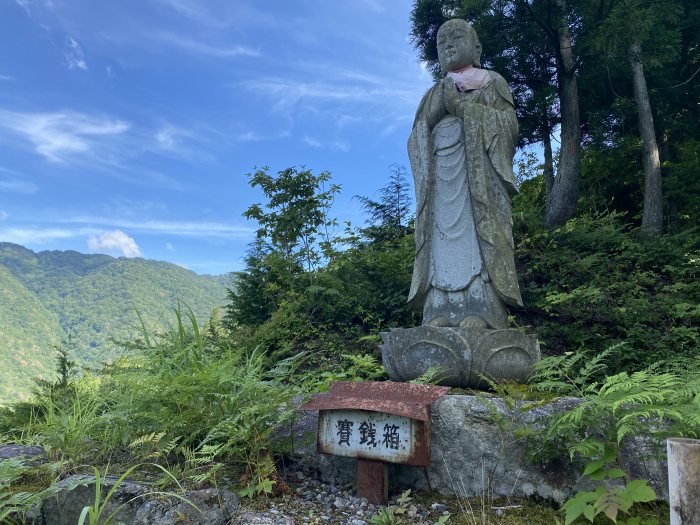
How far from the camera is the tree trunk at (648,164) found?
29.5 feet

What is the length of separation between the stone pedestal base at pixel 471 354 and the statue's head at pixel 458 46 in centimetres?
255

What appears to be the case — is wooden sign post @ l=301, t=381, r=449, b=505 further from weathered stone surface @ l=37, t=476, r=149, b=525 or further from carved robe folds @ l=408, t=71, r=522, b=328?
carved robe folds @ l=408, t=71, r=522, b=328

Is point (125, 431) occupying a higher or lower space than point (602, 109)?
lower

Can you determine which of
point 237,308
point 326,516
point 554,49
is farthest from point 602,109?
point 326,516

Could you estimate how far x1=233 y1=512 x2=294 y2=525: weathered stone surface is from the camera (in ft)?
8.43

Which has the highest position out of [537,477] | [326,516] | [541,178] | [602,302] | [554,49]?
[554,49]

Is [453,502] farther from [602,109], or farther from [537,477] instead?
[602,109]

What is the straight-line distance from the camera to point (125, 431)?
3.29 meters

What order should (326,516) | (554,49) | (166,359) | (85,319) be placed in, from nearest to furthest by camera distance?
(326,516) < (166,359) < (554,49) < (85,319)

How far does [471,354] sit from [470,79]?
252 cm

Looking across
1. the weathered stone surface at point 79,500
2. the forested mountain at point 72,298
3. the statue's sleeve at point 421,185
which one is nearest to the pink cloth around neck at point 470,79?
the statue's sleeve at point 421,185

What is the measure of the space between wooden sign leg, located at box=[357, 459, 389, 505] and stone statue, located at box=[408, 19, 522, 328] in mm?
1461

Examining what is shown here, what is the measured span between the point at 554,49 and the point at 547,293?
17.1 feet

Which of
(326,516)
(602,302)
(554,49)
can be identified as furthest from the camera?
(554,49)
